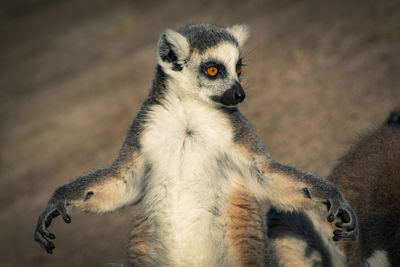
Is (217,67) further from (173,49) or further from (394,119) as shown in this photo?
(394,119)

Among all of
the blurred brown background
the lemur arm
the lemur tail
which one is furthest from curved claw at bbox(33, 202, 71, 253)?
the lemur tail

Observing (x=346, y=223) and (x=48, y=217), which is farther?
(x=48, y=217)

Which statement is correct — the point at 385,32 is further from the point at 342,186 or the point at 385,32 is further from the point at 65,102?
the point at 65,102

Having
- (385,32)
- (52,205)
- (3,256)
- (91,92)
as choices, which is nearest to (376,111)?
(385,32)

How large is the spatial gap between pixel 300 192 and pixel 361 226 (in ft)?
2.98

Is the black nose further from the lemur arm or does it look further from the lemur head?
the lemur arm

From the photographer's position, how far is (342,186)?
15.2 ft

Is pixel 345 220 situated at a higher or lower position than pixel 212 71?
lower

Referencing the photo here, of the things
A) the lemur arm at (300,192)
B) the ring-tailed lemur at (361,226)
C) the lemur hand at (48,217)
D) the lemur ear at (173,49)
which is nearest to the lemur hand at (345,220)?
the lemur arm at (300,192)

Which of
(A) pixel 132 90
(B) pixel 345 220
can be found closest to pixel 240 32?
(B) pixel 345 220

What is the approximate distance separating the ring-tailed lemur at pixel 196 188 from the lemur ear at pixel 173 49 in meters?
0.31

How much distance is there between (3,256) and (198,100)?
4.89m

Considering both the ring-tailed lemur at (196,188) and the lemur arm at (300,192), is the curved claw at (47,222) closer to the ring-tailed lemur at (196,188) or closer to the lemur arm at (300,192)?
the ring-tailed lemur at (196,188)

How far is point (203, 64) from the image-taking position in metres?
4.11
